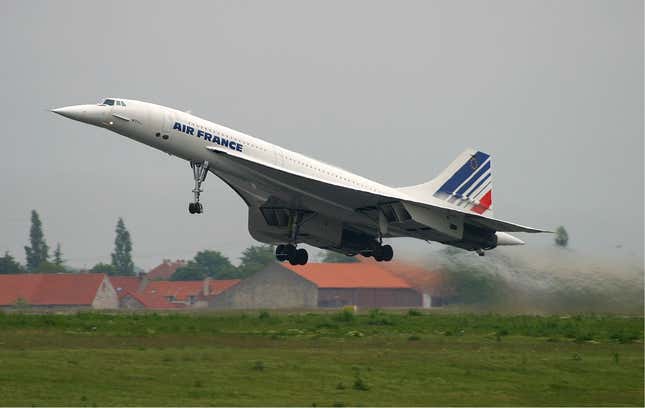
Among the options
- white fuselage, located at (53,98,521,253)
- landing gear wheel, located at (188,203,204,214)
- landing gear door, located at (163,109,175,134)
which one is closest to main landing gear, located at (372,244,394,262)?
white fuselage, located at (53,98,521,253)

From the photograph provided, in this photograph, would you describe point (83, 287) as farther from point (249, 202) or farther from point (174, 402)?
point (174, 402)

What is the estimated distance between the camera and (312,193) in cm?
2703

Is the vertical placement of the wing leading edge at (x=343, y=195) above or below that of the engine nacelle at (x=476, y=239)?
above

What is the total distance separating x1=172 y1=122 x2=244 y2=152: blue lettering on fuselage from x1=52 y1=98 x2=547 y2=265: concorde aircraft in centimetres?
2

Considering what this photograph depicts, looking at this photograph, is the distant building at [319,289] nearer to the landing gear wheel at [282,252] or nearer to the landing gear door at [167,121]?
the landing gear wheel at [282,252]

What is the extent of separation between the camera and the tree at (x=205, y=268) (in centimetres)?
6244

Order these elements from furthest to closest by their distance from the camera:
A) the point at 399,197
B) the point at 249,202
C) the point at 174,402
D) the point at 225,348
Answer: the point at 249,202 → the point at 399,197 → the point at 225,348 → the point at 174,402

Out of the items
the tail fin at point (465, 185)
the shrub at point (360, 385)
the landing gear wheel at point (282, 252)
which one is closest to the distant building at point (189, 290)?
the landing gear wheel at point (282, 252)

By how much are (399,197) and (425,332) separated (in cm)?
366

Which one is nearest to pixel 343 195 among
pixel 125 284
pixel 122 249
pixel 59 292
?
pixel 59 292

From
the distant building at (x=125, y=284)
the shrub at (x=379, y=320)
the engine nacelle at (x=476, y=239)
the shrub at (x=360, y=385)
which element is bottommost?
the shrub at (x=360, y=385)

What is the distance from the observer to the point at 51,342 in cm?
2272

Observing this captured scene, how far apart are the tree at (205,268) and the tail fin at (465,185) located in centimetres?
2879

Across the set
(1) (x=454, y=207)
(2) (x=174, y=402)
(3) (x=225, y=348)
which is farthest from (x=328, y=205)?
(2) (x=174, y=402)
